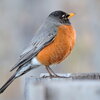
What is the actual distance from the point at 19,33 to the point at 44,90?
584cm

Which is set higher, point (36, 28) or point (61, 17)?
point (61, 17)

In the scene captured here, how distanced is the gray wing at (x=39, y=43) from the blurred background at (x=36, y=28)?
2445 millimetres

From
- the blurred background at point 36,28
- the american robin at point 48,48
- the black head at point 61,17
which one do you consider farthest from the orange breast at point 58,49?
the blurred background at point 36,28

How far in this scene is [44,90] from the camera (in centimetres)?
212

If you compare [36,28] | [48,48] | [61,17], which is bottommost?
[36,28]

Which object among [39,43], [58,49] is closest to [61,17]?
[39,43]

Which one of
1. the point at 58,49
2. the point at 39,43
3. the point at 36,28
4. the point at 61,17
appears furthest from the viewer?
the point at 36,28

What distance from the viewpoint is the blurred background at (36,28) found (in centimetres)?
703

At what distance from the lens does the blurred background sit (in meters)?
7.03

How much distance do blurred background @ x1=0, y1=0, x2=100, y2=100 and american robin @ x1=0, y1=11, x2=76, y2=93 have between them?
97.2 inches

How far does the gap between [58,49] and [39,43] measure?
237mm

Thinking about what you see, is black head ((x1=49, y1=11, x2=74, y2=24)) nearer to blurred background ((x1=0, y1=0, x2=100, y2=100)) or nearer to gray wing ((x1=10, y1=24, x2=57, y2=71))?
gray wing ((x1=10, y1=24, x2=57, y2=71))

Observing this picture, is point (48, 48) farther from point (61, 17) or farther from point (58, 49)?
point (61, 17)

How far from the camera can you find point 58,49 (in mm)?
4133
